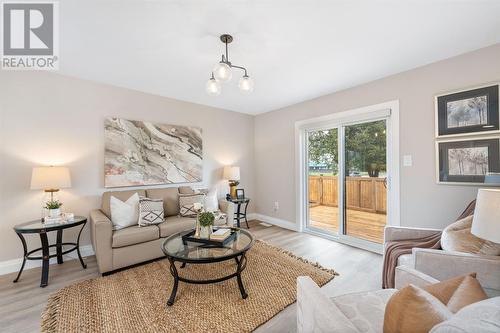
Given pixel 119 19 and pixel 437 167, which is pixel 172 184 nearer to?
pixel 119 19

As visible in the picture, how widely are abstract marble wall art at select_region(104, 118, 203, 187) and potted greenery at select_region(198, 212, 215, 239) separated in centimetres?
168

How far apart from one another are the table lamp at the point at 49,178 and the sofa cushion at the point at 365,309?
304cm

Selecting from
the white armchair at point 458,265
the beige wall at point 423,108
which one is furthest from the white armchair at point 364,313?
the beige wall at point 423,108

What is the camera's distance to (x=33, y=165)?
2674mm

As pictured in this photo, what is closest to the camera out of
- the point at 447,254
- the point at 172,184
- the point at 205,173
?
the point at 447,254

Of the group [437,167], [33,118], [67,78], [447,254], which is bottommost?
[447,254]

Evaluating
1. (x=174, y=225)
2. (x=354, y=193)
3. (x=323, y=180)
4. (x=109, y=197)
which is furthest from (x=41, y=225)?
(x=354, y=193)

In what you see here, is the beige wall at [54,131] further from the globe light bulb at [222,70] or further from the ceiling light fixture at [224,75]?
the globe light bulb at [222,70]

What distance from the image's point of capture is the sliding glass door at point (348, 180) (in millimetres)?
3072

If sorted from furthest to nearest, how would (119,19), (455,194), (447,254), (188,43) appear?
(455,194) → (188,43) → (119,19) → (447,254)

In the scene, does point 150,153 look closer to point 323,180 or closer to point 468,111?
point 323,180

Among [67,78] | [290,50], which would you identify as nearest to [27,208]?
[67,78]

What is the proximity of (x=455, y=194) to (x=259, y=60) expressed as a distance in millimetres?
2627
